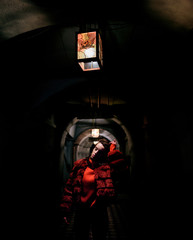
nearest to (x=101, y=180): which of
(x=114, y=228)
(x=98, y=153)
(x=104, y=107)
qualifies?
(x=98, y=153)

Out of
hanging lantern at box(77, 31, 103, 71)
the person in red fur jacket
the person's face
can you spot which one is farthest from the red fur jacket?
hanging lantern at box(77, 31, 103, 71)

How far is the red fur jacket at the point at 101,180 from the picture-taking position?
10.1 feet

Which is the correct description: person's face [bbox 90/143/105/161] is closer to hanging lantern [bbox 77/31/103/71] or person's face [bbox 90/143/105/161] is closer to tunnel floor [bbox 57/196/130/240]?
hanging lantern [bbox 77/31/103/71]

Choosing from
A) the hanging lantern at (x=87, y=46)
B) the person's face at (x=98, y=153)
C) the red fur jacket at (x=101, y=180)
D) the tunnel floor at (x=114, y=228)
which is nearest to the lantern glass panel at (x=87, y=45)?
the hanging lantern at (x=87, y=46)

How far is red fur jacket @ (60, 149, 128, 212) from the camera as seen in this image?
3.07 m

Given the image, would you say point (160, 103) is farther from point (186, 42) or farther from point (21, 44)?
point (21, 44)

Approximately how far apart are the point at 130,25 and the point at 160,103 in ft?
7.61

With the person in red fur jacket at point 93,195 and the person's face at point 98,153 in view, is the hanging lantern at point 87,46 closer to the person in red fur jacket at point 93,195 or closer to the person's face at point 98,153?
the person's face at point 98,153

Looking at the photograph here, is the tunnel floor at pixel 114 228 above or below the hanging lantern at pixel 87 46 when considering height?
Result: below

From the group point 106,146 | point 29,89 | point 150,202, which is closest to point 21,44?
point 29,89

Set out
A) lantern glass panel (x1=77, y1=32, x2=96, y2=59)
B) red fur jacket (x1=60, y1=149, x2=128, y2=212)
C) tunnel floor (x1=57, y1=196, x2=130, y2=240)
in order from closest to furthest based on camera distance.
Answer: red fur jacket (x1=60, y1=149, x2=128, y2=212), lantern glass panel (x1=77, y1=32, x2=96, y2=59), tunnel floor (x1=57, y1=196, x2=130, y2=240)

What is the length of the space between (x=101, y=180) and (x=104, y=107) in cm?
357

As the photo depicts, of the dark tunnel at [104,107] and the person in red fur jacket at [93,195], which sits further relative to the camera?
the dark tunnel at [104,107]

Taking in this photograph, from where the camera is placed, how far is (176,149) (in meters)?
3.80
